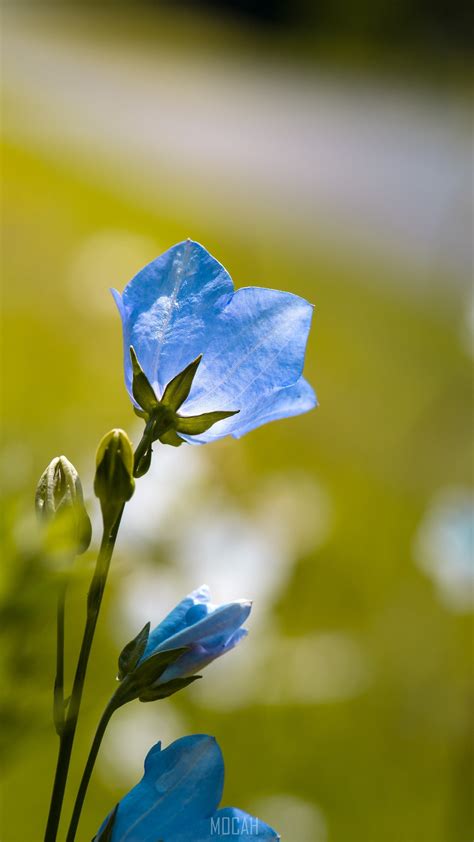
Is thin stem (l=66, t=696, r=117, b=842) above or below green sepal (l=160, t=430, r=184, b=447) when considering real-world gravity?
below

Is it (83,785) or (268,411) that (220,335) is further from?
(83,785)

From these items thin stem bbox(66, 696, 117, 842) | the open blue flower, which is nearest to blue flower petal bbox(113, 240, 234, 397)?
the open blue flower

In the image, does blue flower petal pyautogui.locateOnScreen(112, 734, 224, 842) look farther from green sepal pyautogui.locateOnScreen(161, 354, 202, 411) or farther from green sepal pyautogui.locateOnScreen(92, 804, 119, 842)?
green sepal pyautogui.locateOnScreen(161, 354, 202, 411)

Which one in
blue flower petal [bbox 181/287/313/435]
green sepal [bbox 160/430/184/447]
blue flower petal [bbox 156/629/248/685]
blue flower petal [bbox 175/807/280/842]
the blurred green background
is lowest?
the blurred green background

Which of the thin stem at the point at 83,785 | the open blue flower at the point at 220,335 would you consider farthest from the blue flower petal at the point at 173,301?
the thin stem at the point at 83,785

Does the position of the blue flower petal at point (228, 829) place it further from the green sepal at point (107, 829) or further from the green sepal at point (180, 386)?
the green sepal at point (180, 386)

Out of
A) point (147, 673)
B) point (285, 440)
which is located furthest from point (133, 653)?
point (285, 440)
